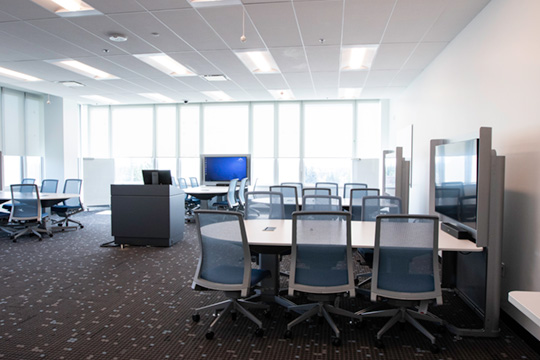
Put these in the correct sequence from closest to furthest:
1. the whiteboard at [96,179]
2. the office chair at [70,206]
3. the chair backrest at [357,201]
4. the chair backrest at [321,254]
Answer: the chair backrest at [321,254] → the chair backrest at [357,201] → the office chair at [70,206] → the whiteboard at [96,179]

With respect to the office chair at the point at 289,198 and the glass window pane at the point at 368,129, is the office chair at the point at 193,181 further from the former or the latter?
the office chair at the point at 289,198

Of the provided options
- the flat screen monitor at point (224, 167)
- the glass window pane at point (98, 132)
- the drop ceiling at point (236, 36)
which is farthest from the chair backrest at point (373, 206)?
the glass window pane at point (98, 132)

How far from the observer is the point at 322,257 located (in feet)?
8.60

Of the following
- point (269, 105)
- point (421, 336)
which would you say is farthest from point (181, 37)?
point (269, 105)

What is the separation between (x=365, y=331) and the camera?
9.51 ft

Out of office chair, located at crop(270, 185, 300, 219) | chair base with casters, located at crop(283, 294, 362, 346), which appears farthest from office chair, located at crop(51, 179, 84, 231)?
Answer: chair base with casters, located at crop(283, 294, 362, 346)

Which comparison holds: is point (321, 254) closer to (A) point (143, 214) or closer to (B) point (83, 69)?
(A) point (143, 214)

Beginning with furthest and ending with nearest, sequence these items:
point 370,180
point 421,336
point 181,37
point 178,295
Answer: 1. point 370,180
2. point 181,37
3. point 178,295
4. point 421,336

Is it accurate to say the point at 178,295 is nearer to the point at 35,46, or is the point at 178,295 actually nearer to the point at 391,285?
the point at 391,285

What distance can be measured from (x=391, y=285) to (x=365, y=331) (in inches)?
23.2

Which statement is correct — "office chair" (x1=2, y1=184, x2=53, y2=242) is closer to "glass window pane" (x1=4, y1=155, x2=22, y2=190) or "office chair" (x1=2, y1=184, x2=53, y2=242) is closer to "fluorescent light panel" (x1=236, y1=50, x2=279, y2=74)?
"glass window pane" (x1=4, y1=155, x2=22, y2=190)

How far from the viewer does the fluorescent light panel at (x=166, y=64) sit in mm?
5805

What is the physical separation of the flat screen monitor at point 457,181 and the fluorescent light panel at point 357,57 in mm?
2448

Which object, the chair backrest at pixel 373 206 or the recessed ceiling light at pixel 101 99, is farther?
the recessed ceiling light at pixel 101 99
